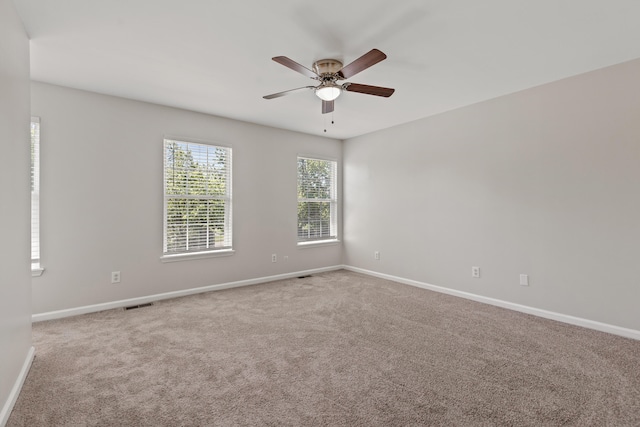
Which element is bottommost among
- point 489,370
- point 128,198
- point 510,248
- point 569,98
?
point 489,370

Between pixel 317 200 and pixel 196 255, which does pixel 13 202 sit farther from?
pixel 317 200

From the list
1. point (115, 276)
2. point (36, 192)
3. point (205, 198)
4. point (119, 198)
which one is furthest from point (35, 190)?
point (205, 198)

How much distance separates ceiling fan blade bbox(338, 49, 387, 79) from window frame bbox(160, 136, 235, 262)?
8.17 feet

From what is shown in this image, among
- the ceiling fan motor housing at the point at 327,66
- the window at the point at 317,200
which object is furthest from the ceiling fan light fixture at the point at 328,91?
the window at the point at 317,200

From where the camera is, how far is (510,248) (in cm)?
359

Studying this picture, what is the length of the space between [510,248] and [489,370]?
1860 millimetres

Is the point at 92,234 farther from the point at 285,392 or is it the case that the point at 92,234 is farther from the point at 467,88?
the point at 467,88

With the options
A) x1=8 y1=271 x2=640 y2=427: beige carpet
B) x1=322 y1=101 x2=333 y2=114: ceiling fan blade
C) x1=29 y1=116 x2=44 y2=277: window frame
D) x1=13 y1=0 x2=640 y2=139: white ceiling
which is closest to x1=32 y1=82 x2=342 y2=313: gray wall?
x1=29 y1=116 x2=44 y2=277: window frame

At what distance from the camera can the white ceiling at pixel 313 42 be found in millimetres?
2064

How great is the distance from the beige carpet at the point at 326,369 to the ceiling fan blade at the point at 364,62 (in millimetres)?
2241

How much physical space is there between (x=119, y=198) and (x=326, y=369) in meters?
3.12

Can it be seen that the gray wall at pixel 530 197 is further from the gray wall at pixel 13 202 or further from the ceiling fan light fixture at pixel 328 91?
the gray wall at pixel 13 202

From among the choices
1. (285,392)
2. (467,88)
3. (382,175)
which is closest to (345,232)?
(382,175)

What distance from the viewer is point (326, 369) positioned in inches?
88.1
